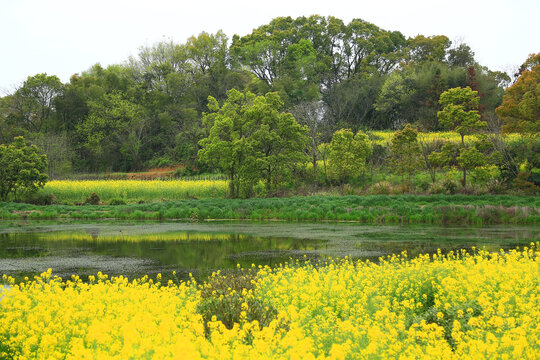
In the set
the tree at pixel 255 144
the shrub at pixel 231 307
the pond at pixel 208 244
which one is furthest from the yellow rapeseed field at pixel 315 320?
the tree at pixel 255 144

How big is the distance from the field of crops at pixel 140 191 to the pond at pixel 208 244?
13.2 m

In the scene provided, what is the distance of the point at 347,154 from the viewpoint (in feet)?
124

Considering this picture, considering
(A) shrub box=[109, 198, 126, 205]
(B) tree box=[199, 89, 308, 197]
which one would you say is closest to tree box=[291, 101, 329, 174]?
(B) tree box=[199, 89, 308, 197]

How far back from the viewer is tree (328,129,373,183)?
125ft

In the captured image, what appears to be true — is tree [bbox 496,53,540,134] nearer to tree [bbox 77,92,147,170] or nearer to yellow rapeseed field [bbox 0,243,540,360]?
yellow rapeseed field [bbox 0,243,540,360]

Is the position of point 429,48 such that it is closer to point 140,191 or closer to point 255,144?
point 255,144

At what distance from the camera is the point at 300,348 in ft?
15.3

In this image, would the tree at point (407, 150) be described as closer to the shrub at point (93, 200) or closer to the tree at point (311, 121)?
the tree at point (311, 121)

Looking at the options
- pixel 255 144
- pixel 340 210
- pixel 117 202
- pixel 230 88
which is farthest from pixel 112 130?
pixel 340 210

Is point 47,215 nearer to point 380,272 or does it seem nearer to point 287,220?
point 287,220

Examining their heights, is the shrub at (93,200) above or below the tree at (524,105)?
below

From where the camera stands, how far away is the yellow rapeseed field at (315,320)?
4973 millimetres

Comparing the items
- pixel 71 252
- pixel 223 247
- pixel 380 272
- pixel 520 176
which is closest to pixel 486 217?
pixel 520 176

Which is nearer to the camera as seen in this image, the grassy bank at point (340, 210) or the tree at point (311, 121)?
the grassy bank at point (340, 210)
